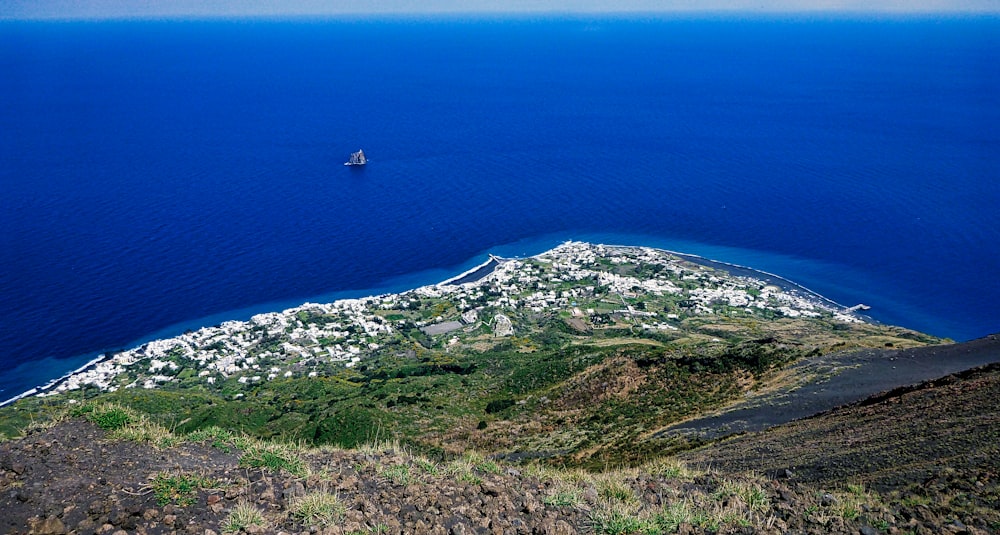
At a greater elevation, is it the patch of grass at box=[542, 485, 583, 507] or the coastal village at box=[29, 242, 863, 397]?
the patch of grass at box=[542, 485, 583, 507]

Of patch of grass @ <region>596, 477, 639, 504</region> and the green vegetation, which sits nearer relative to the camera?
patch of grass @ <region>596, 477, 639, 504</region>

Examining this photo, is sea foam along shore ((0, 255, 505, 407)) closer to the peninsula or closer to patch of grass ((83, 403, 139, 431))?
the peninsula

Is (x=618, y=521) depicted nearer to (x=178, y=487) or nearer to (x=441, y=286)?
(x=178, y=487)

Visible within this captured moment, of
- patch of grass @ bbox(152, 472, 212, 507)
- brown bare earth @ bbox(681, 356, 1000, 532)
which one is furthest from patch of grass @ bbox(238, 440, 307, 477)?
brown bare earth @ bbox(681, 356, 1000, 532)

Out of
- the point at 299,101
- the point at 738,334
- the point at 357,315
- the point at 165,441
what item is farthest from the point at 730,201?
the point at 299,101

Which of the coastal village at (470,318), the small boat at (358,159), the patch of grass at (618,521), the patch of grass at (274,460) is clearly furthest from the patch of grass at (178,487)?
the small boat at (358,159)

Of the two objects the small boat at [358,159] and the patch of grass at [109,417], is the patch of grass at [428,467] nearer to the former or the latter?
the patch of grass at [109,417]

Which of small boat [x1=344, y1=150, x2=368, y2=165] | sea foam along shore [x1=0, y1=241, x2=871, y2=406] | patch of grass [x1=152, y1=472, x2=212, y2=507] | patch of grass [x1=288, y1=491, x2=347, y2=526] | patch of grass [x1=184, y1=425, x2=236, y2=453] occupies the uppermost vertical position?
small boat [x1=344, y1=150, x2=368, y2=165]
